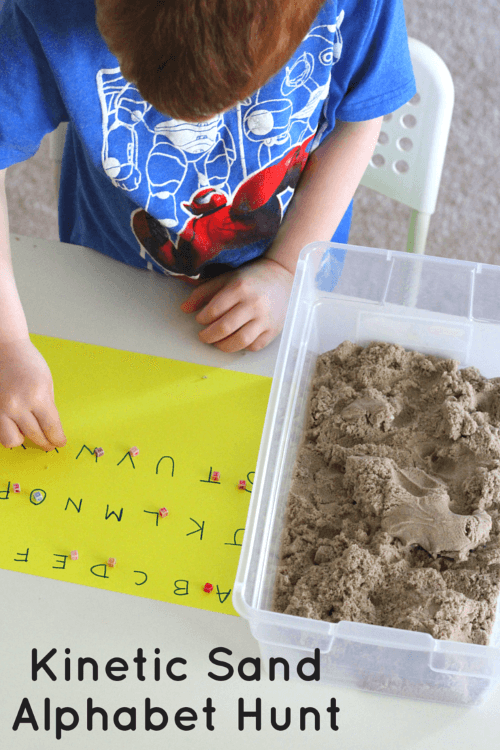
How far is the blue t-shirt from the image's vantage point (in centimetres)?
56

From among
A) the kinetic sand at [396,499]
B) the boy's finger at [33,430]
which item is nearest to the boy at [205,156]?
the boy's finger at [33,430]

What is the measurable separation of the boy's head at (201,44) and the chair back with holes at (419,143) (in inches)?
15.0

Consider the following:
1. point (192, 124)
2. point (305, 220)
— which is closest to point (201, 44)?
point (192, 124)

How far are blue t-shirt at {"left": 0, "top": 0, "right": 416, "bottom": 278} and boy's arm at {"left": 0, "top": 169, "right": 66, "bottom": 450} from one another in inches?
4.8

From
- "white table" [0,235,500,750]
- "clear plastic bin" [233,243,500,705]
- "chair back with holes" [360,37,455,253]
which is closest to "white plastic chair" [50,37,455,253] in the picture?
"chair back with holes" [360,37,455,253]

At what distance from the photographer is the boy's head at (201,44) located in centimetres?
34

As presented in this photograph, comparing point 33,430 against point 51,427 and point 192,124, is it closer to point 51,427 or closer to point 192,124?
point 51,427

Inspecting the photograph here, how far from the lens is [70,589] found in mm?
491

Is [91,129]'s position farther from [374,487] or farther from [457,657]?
[457,657]

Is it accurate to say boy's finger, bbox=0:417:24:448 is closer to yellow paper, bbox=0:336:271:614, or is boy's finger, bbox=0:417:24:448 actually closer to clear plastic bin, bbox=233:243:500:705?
yellow paper, bbox=0:336:271:614

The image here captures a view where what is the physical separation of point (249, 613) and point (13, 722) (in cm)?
17

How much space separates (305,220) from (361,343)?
0.58 ft

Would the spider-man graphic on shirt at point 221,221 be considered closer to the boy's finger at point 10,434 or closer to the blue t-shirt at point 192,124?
the blue t-shirt at point 192,124

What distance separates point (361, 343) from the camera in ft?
1.96
